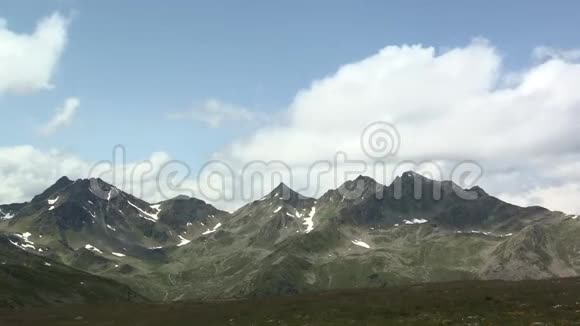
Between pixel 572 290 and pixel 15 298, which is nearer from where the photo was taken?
pixel 572 290

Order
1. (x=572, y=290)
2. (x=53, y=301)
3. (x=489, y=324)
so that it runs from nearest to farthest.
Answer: (x=489, y=324) < (x=572, y=290) < (x=53, y=301)

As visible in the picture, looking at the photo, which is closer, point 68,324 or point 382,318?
point 382,318

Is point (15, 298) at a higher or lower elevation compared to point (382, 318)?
lower

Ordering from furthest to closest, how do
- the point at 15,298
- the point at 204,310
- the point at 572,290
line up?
the point at 15,298
the point at 204,310
the point at 572,290

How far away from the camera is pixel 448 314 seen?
5716cm

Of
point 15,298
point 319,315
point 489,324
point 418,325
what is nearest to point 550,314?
point 489,324

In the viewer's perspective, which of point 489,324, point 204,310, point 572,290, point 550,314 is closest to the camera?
point 489,324

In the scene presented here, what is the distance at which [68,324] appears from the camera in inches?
3113

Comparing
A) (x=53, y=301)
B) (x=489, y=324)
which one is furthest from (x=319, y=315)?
(x=53, y=301)

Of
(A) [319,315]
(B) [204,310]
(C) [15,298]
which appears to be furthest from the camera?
(C) [15,298]

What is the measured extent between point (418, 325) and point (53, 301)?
176 metres

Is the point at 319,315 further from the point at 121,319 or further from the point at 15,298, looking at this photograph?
the point at 15,298

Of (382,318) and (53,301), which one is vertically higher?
(382,318)

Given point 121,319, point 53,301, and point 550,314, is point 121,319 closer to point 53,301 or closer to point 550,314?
point 550,314
